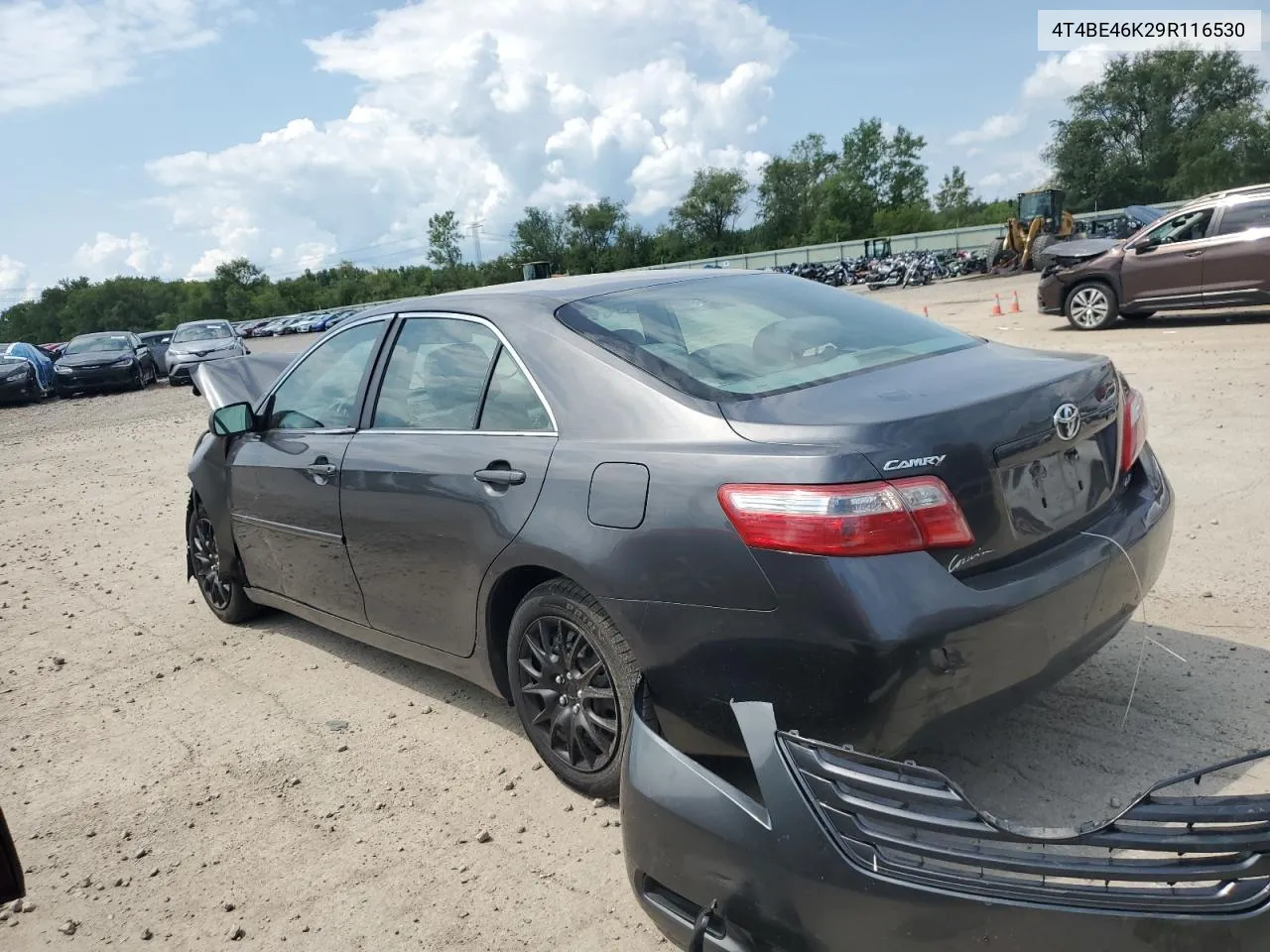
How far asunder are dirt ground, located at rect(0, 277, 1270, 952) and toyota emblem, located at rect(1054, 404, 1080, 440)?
107cm

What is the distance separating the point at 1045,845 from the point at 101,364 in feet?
85.4

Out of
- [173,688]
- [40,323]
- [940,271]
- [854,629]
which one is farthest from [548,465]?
[40,323]

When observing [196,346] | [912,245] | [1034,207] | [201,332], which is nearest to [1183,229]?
[196,346]

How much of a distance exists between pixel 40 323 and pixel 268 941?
464 ft

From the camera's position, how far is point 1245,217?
1286 centimetres

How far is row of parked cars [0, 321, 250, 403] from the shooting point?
75.9 feet

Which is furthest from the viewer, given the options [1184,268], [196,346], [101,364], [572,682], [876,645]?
[196,346]

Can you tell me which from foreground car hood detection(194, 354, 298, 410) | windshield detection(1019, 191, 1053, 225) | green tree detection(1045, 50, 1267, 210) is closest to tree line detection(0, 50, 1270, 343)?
green tree detection(1045, 50, 1267, 210)

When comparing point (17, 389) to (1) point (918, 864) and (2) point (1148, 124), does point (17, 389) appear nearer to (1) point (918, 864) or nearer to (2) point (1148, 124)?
(1) point (918, 864)

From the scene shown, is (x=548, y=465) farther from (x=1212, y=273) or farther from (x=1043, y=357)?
(x=1212, y=273)

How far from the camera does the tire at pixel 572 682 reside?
9.54 ft

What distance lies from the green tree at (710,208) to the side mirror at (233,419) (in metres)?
104

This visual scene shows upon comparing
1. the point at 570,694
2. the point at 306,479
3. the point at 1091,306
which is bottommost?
the point at 570,694

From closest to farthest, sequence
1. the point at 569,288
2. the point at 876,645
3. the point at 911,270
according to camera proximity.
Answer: the point at 876,645, the point at 569,288, the point at 911,270
